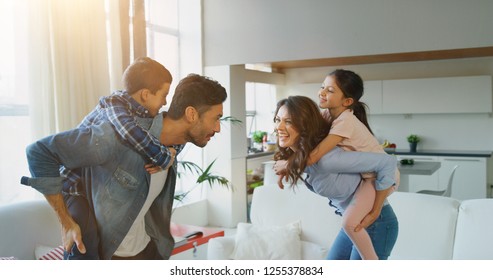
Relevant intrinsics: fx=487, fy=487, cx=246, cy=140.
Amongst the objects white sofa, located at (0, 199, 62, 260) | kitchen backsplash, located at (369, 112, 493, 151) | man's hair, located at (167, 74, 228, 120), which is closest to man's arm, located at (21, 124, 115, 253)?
man's hair, located at (167, 74, 228, 120)

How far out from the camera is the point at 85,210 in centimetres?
99

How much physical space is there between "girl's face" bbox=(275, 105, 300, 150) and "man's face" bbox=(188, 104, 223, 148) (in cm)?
17

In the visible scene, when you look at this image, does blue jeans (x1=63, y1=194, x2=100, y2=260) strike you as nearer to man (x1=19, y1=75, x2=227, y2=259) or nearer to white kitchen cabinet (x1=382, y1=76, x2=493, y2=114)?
man (x1=19, y1=75, x2=227, y2=259)

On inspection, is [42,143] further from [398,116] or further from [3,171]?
[398,116]

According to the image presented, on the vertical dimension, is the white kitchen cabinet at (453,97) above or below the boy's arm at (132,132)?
above

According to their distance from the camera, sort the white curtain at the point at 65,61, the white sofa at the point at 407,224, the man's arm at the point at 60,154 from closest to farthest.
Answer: the man's arm at the point at 60,154 → the white curtain at the point at 65,61 → the white sofa at the point at 407,224

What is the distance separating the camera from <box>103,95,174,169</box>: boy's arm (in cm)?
93

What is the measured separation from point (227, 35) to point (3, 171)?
3.60 ft

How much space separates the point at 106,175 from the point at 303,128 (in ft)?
1.39

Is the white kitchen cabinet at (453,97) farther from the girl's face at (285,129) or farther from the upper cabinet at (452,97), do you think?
the girl's face at (285,129)

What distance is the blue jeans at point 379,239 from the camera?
3.77ft

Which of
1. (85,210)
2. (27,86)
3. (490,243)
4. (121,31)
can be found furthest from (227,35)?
(490,243)

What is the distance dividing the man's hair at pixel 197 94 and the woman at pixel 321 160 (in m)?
0.18

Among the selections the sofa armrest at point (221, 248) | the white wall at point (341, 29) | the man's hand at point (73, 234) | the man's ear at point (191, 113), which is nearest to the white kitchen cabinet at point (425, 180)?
the white wall at point (341, 29)
